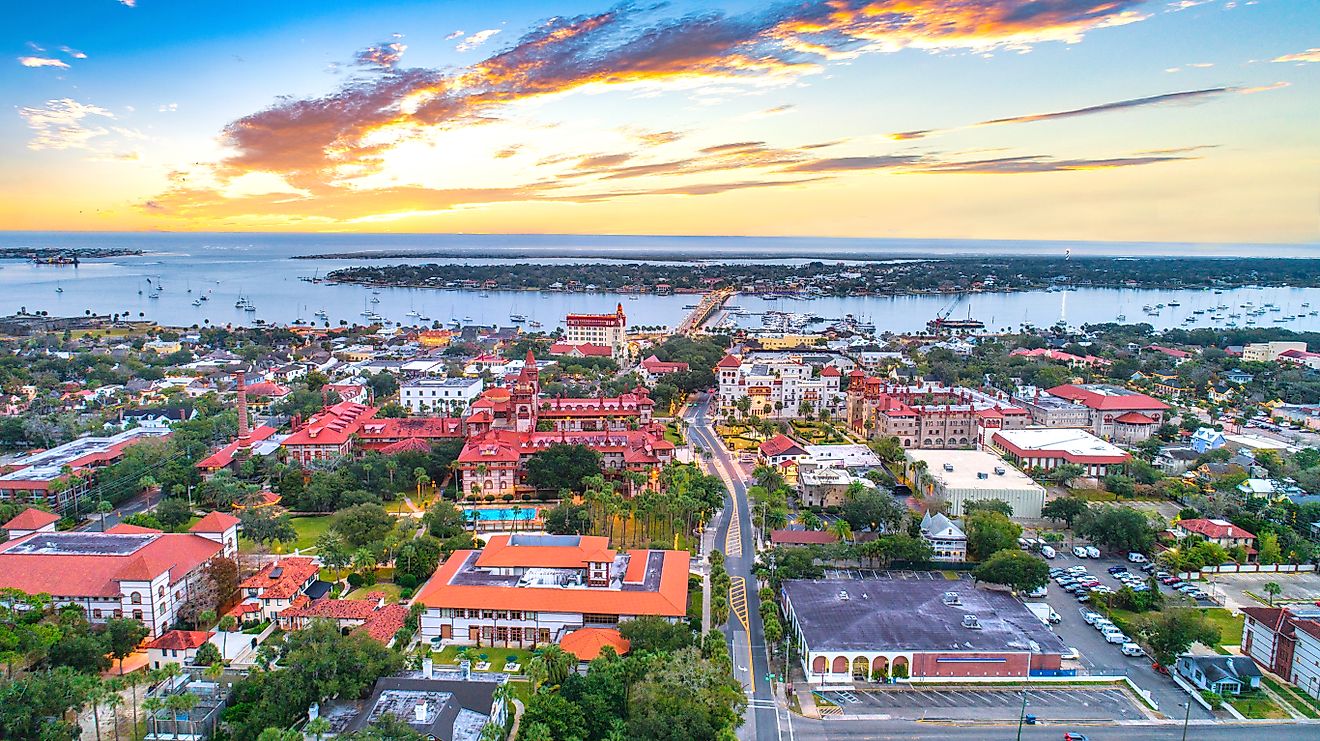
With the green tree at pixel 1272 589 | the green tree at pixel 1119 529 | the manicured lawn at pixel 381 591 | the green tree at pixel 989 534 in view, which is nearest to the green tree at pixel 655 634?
the manicured lawn at pixel 381 591

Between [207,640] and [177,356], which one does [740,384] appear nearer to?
[207,640]

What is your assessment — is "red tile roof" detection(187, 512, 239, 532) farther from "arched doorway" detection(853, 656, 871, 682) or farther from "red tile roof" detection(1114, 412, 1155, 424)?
"red tile roof" detection(1114, 412, 1155, 424)

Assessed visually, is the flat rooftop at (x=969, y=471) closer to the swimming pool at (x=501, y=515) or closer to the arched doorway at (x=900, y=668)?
the arched doorway at (x=900, y=668)

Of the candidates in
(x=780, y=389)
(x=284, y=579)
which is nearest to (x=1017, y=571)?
(x=284, y=579)

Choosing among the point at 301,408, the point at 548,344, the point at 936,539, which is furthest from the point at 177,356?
the point at 936,539

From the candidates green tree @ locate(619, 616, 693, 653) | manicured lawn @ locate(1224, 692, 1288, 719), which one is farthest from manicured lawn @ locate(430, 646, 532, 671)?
manicured lawn @ locate(1224, 692, 1288, 719)
